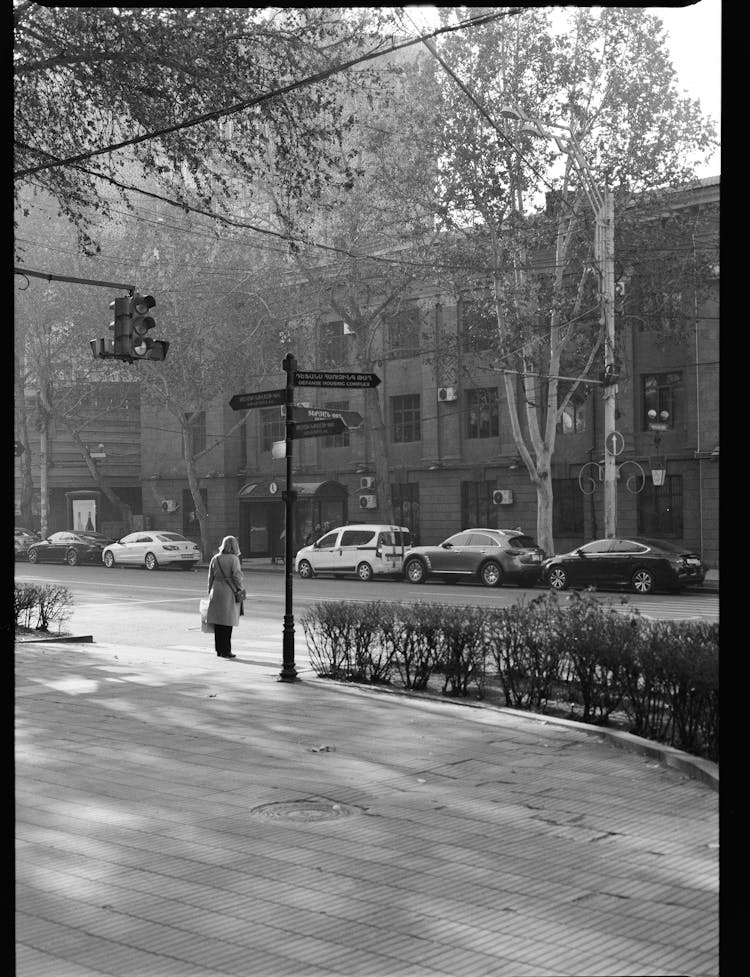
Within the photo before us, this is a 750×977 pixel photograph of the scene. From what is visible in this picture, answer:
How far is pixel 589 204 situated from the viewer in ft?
99.7

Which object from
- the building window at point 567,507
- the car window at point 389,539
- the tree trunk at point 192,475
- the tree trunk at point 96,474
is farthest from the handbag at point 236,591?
the tree trunk at point 96,474

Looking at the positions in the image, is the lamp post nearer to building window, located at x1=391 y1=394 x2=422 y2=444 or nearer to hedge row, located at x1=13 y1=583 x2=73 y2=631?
building window, located at x1=391 y1=394 x2=422 y2=444

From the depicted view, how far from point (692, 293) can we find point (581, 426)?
6.13 m

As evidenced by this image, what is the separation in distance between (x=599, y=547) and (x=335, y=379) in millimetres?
17180

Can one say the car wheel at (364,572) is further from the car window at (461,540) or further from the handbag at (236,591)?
the handbag at (236,591)

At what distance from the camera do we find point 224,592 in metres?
15.0

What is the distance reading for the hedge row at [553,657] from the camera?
845 cm

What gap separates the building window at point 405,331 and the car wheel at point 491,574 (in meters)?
8.59

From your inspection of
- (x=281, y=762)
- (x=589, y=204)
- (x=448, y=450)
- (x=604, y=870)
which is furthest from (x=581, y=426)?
(x=604, y=870)

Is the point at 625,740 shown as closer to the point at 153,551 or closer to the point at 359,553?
the point at 359,553

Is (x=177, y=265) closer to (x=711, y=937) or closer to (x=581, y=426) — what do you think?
(x=581, y=426)

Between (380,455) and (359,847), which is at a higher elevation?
(380,455)

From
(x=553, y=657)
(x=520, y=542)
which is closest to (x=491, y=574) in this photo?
(x=520, y=542)

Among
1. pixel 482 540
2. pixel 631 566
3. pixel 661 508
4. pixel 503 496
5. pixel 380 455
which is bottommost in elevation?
pixel 631 566
